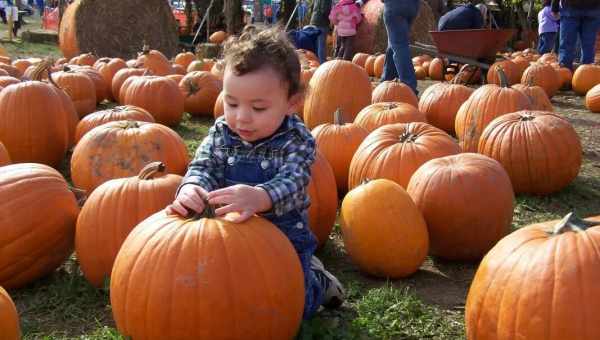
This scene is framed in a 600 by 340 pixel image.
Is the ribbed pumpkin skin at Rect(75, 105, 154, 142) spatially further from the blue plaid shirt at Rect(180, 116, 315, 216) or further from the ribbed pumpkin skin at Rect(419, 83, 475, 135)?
the ribbed pumpkin skin at Rect(419, 83, 475, 135)

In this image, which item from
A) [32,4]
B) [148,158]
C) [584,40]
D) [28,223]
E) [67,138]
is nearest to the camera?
[28,223]

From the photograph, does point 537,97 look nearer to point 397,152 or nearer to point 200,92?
point 397,152

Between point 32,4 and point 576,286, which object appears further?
point 32,4

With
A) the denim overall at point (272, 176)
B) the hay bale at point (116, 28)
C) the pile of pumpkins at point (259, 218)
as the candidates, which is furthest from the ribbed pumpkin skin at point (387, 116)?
the hay bale at point (116, 28)

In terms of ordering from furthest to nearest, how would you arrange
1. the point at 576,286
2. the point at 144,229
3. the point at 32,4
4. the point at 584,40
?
1. the point at 32,4
2. the point at 584,40
3. the point at 144,229
4. the point at 576,286

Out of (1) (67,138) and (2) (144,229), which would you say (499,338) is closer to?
(2) (144,229)

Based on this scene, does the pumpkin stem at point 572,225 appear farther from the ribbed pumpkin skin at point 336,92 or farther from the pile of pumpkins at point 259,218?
the ribbed pumpkin skin at point 336,92

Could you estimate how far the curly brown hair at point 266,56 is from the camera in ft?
8.46

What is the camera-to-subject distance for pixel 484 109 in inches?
230

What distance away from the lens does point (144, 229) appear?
2.60 meters

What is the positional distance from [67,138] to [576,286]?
4.52m

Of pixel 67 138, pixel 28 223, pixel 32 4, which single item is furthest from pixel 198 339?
pixel 32 4

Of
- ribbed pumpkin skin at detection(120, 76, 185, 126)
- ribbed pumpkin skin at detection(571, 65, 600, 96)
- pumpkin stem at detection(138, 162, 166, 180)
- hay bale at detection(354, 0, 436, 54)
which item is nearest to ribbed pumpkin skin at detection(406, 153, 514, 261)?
pumpkin stem at detection(138, 162, 166, 180)

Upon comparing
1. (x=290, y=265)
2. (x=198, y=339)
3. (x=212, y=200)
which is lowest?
(x=198, y=339)
